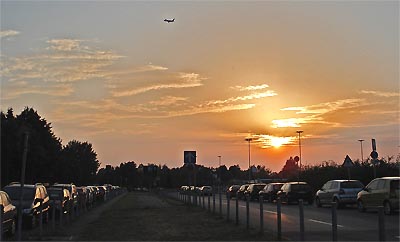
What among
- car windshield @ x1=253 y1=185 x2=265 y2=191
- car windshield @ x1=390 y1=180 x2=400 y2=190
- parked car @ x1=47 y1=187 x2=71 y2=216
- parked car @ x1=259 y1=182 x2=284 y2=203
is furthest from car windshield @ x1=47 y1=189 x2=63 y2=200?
car windshield @ x1=253 y1=185 x2=265 y2=191

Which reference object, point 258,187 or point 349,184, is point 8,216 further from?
point 258,187

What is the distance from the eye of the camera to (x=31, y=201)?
22.7 m

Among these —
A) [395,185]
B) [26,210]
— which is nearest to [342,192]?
[395,185]

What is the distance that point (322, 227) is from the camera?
20.0 metres

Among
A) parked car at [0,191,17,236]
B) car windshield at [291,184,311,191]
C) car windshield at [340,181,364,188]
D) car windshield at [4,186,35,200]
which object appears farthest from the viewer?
car windshield at [291,184,311,191]

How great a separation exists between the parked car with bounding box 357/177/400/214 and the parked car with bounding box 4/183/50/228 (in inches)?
585

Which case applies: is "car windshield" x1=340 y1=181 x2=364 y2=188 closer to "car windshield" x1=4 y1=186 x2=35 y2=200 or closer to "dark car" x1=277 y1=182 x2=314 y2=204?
"dark car" x1=277 y1=182 x2=314 y2=204

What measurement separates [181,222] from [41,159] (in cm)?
3706

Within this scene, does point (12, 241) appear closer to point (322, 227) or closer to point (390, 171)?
point (322, 227)

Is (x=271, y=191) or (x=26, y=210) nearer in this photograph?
(x=26, y=210)

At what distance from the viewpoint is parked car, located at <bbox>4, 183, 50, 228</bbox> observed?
21.6m

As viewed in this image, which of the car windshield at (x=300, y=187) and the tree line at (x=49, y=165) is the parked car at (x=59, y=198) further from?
the car windshield at (x=300, y=187)

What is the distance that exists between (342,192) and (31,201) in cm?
1814

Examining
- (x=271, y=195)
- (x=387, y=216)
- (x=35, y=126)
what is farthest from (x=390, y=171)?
(x=35, y=126)
